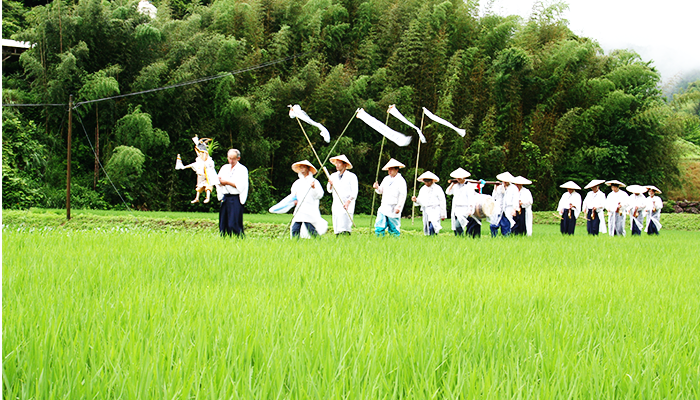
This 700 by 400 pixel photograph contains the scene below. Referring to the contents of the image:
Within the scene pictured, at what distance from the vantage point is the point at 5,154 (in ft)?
50.9

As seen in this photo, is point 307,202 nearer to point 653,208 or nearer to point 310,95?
point 653,208

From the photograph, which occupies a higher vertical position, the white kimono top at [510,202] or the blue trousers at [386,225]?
the white kimono top at [510,202]

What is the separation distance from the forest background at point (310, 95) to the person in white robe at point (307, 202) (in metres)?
10.0

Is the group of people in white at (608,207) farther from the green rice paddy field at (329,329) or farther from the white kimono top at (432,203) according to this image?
the green rice paddy field at (329,329)

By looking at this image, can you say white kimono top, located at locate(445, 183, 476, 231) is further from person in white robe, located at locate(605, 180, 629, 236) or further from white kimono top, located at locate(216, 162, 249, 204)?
person in white robe, located at locate(605, 180, 629, 236)

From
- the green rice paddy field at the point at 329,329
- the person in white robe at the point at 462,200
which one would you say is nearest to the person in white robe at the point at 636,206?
the person in white robe at the point at 462,200

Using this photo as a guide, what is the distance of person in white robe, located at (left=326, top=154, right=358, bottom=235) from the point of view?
317 inches

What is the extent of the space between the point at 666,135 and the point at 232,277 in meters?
23.7

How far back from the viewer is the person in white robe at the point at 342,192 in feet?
26.4

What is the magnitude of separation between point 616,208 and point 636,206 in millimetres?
994

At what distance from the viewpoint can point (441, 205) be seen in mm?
10484

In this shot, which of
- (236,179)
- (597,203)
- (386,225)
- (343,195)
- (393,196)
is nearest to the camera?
(236,179)

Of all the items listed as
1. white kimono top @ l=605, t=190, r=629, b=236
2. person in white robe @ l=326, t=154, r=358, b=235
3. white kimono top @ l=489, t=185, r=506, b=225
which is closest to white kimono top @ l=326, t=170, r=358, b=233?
person in white robe @ l=326, t=154, r=358, b=235

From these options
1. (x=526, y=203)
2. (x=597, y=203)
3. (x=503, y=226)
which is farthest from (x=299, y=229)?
(x=597, y=203)
